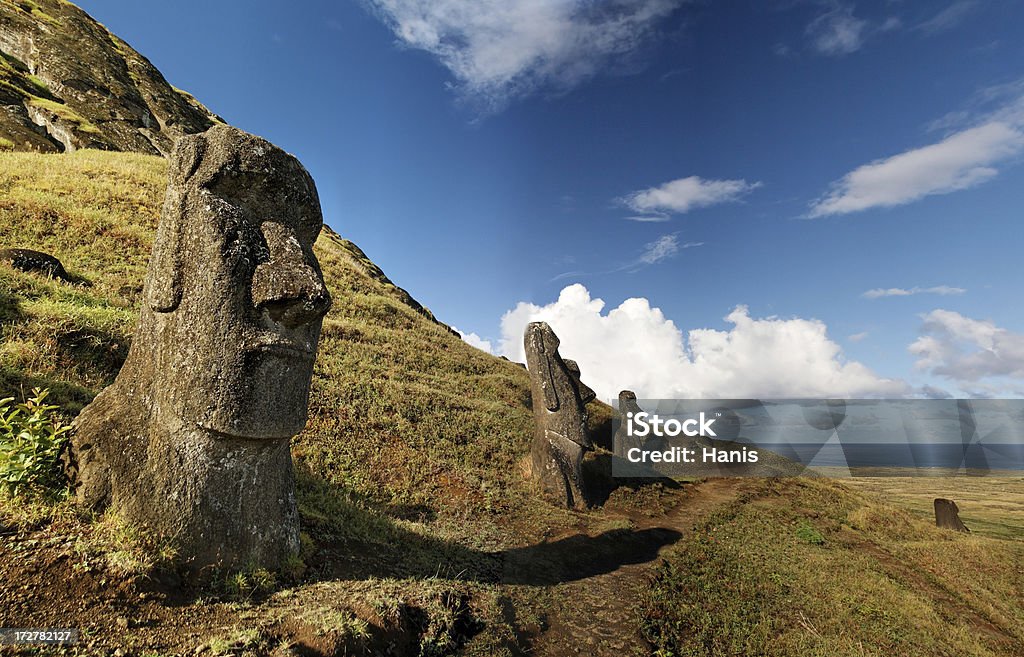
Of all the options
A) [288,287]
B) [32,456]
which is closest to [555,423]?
[288,287]

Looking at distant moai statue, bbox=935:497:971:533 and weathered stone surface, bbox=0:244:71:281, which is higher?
weathered stone surface, bbox=0:244:71:281

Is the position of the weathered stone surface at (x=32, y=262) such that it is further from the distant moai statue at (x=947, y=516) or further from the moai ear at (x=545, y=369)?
the distant moai statue at (x=947, y=516)

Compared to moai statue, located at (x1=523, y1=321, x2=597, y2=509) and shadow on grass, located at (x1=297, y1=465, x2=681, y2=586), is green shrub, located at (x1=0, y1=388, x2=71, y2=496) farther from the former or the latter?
moai statue, located at (x1=523, y1=321, x2=597, y2=509)

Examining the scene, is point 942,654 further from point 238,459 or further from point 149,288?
point 149,288

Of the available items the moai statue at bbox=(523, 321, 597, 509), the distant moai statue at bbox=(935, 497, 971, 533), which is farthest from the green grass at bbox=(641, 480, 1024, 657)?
the moai statue at bbox=(523, 321, 597, 509)

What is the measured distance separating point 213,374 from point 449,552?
5.55 meters

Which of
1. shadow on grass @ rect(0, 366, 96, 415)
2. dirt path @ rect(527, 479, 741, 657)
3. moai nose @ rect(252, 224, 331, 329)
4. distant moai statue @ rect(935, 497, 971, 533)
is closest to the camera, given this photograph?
moai nose @ rect(252, 224, 331, 329)

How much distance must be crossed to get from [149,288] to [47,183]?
85.3 ft

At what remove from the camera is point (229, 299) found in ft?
18.6

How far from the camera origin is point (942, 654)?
8.27 meters

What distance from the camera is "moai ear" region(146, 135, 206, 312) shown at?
5.76m

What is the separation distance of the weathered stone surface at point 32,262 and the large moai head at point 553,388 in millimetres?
14616

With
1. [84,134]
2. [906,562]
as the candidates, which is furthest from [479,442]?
[84,134]

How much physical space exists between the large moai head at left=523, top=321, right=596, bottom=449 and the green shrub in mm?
11209
